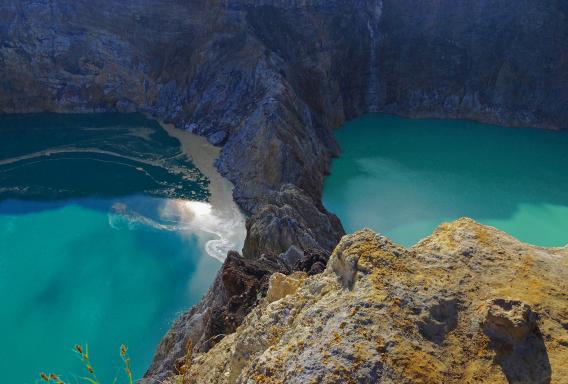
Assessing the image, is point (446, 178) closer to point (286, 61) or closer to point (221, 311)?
point (286, 61)

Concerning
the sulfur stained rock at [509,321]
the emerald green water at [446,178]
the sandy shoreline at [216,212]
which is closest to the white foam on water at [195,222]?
the sandy shoreline at [216,212]

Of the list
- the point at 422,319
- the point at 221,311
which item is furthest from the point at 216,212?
the point at 422,319

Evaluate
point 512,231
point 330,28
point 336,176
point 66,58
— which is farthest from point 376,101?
point 66,58

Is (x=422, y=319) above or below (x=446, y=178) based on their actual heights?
below

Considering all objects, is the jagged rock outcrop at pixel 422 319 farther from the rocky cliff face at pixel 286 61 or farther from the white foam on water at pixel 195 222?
the rocky cliff face at pixel 286 61

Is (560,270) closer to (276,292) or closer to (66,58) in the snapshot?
(276,292)

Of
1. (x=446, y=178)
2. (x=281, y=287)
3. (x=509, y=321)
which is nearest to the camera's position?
(x=509, y=321)
